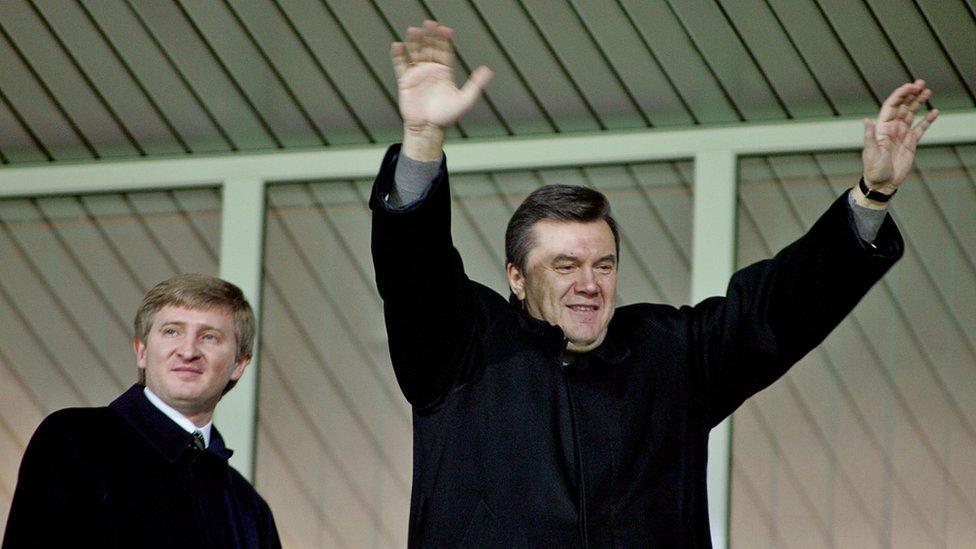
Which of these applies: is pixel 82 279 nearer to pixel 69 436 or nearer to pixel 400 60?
pixel 69 436

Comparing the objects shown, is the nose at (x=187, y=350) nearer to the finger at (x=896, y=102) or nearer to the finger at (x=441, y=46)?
the finger at (x=441, y=46)

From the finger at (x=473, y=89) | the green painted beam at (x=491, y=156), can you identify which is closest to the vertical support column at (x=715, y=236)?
the green painted beam at (x=491, y=156)

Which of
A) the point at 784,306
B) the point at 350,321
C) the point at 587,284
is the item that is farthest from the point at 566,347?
the point at 350,321

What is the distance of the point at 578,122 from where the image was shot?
5117mm

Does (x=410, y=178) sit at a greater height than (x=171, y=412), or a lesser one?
greater

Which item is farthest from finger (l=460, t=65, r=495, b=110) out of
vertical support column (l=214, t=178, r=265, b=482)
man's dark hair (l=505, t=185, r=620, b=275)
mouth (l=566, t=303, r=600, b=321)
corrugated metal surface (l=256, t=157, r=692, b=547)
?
vertical support column (l=214, t=178, r=265, b=482)

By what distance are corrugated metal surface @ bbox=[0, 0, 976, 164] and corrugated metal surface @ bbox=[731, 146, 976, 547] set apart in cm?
32

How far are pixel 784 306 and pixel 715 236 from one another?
190 cm

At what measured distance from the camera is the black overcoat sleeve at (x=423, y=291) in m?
2.81

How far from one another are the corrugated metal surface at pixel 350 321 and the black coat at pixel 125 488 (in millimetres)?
1404

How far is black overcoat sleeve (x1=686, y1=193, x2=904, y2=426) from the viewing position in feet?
9.81

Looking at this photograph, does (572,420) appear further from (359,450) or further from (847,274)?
(359,450)

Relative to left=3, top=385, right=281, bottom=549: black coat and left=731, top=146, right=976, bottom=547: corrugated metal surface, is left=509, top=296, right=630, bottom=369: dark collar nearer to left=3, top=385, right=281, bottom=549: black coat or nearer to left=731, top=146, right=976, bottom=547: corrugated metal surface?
left=3, top=385, right=281, bottom=549: black coat

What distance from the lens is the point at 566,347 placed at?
3.12 m
